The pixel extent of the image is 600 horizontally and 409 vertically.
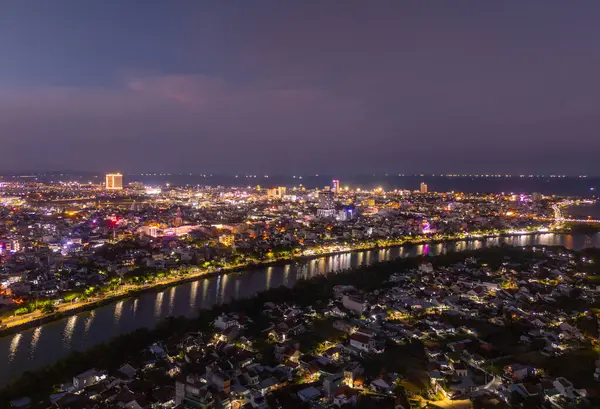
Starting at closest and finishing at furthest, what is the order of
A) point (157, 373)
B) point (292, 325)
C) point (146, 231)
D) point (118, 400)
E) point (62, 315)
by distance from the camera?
point (118, 400) < point (157, 373) < point (292, 325) < point (62, 315) < point (146, 231)

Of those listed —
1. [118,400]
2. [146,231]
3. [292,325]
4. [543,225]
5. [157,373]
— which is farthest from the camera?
[543,225]

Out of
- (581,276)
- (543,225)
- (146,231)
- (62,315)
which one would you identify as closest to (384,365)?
(62,315)

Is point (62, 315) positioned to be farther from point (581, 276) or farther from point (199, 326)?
point (581, 276)

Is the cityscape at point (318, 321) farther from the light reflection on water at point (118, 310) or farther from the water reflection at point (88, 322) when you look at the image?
the water reflection at point (88, 322)

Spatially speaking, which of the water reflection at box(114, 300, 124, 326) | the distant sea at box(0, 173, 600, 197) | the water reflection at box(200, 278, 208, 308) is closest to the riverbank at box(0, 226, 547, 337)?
the water reflection at box(114, 300, 124, 326)

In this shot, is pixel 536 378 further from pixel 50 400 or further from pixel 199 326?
pixel 50 400

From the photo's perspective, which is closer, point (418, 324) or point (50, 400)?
point (50, 400)

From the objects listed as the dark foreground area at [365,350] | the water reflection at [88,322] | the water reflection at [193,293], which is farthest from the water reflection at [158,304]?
the dark foreground area at [365,350]

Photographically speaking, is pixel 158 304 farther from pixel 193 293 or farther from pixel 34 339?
pixel 34 339

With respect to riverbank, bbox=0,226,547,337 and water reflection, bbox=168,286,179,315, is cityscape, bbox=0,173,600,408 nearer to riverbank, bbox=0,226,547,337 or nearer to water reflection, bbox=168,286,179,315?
riverbank, bbox=0,226,547,337
